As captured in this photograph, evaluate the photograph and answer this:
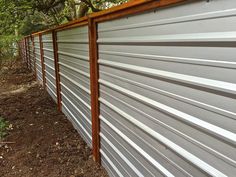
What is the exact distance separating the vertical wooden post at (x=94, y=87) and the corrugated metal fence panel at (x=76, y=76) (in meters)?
0.31

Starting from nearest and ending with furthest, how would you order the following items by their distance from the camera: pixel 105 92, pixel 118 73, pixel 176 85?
pixel 176 85 < pixel 118 73 < pixel 105 92

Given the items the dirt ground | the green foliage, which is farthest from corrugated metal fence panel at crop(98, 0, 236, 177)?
the green foliage

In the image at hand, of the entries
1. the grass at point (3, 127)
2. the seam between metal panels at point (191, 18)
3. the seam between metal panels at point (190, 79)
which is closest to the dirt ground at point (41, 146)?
the grass at point (3, 127)

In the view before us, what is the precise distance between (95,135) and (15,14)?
477 cm

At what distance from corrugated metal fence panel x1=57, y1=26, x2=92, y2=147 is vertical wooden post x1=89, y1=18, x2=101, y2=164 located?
0.31 metres

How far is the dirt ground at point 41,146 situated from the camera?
3.74 m

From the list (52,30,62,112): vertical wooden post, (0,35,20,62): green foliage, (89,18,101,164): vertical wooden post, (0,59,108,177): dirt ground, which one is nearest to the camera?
(89,18,101,164): vertical wooden post

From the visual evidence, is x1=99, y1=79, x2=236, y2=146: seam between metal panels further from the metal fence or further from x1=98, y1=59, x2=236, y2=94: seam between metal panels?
x1=98, y1=59, x2=236, y2=94: seam between metal panels

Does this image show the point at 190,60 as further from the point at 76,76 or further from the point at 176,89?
the point at 76,76

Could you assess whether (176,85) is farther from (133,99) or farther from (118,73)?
(118,73)

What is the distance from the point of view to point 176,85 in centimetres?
191

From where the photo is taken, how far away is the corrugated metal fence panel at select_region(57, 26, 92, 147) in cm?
409

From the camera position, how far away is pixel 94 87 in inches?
142

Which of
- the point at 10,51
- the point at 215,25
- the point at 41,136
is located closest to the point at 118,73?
the point at 215,25
